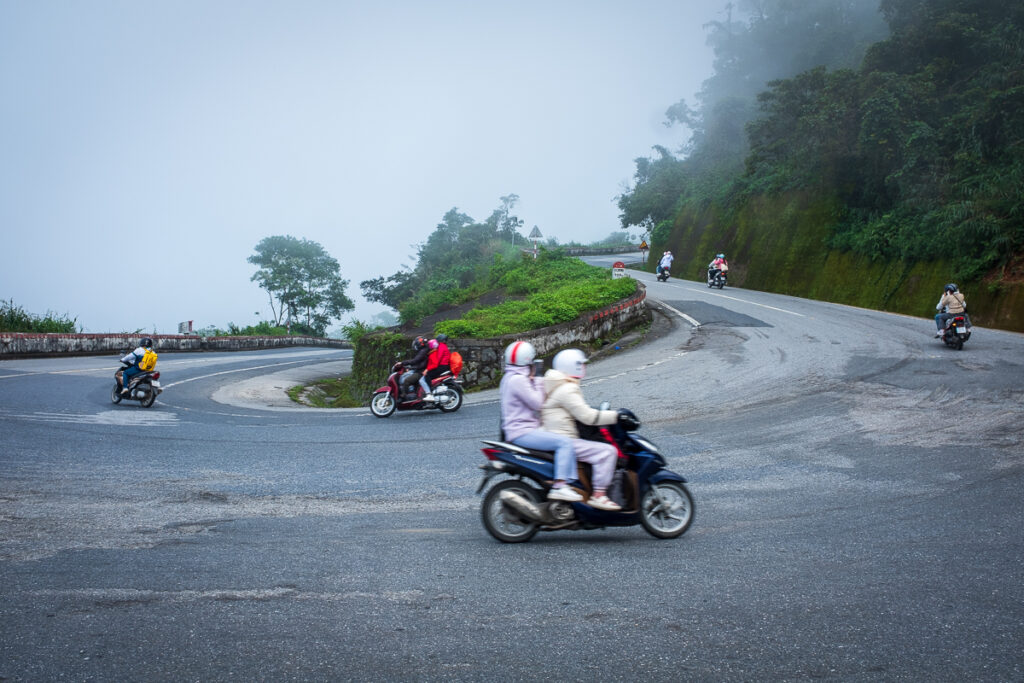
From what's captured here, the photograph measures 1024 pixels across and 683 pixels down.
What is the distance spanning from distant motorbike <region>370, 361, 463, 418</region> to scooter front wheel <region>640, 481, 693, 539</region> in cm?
847

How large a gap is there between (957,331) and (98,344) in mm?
28520

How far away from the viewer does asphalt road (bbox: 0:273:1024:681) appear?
387 cm

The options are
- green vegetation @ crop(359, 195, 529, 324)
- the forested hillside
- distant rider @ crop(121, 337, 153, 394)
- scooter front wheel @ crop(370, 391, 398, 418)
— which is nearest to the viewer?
scooter front wheel @ crop(370, 391, 398, 418)

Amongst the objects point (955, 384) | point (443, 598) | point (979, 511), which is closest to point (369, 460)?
point (443, 598)

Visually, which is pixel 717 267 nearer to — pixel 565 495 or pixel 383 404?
pixel 383 404

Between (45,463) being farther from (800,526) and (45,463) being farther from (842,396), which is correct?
(842,396)

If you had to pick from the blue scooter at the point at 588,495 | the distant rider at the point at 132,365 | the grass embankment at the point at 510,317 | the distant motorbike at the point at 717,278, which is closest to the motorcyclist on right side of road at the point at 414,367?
the grass embankment at the point at 510,317

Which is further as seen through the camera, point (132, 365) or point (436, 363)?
point (132, 365)

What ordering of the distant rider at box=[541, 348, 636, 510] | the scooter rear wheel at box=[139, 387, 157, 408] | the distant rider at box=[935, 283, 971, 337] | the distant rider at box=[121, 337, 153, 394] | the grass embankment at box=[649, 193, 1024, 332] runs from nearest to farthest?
the distant rider at box=[541, 348, 636, 510] → the distant rider at box=[121, 337, 153, 394] → the scooter rear wheel at box=[139, 387, 157, 408] → the distant rider at box=[935, 283, 971, 337] → the grass embankment at box=[649, 193, 1024, 332]

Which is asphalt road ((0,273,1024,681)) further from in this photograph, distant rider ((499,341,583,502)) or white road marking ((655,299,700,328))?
white road marking ((655,299,700,328))

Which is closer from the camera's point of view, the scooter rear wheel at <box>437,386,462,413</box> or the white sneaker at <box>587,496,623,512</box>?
the white sneaker at <box>587,496,623,512</box>

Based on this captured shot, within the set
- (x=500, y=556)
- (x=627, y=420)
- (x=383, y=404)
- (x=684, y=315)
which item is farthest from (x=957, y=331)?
(x=500, y=556)

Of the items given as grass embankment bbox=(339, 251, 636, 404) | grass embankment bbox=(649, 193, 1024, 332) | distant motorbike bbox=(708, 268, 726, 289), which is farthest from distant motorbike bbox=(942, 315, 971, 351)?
distant motorbike bbox=(708, 268, 726, 289)

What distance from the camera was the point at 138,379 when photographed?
15750 mm
